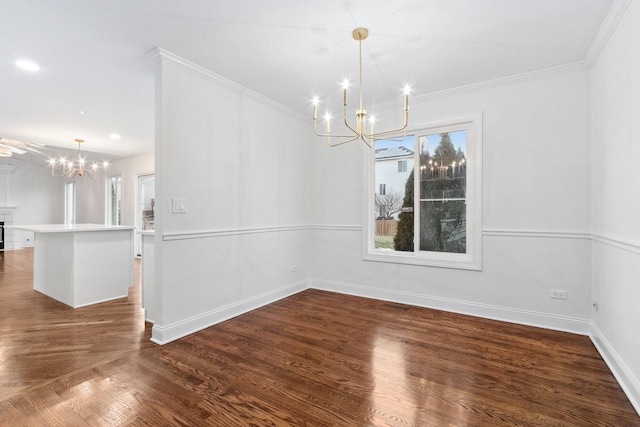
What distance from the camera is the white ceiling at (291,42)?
211 cm

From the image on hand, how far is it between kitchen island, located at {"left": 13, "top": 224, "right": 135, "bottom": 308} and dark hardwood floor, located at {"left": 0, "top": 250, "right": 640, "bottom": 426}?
1.52 feet

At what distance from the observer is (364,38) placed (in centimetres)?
246

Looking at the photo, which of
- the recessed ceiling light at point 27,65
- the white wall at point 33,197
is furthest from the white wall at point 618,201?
the white wall at point 33,197

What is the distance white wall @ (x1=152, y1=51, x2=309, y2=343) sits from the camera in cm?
274

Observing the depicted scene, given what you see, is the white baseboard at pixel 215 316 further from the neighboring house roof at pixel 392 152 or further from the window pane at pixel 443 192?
the neighboring house roof at pixel 392 152

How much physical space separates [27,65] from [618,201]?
17.0 ft

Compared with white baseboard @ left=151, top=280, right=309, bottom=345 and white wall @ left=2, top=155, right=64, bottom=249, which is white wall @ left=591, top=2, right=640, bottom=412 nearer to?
white baseboard @ left=151, top=280, right=309, bottom=345

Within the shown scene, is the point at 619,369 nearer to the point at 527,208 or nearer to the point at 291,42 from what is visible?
the point at 527,208

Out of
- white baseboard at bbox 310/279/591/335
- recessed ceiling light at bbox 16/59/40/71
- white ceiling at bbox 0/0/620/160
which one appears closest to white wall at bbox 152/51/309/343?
white ceiling at bbox 0/0/620/160

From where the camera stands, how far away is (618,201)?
220cm

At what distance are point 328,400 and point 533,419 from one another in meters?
1.16

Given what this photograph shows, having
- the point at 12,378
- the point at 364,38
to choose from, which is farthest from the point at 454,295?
the point at 12,378

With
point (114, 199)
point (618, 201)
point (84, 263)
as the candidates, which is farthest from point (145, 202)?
point (618, 201)

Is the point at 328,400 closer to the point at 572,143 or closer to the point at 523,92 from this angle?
the point at 572,143
